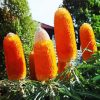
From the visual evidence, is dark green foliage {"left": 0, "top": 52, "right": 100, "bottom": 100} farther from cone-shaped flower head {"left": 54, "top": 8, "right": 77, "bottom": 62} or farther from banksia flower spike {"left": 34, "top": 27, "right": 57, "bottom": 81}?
cone-shaped flower head {"left": 54, "top": 8, "right": 77, "bottom": 62}

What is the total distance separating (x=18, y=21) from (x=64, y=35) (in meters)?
4.79

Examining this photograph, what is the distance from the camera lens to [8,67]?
5.12m

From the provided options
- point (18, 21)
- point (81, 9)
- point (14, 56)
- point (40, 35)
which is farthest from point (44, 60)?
point (81, 9)

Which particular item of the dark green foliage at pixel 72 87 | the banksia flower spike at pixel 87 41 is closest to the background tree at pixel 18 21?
the banksia flower spike at pixel 87 41

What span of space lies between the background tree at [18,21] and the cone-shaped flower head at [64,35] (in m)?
4.23

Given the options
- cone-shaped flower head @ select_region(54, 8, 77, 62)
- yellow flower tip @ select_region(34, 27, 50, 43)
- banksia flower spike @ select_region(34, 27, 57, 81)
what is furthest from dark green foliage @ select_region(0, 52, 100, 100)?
yellow flower tip @ select_region(34, 27, 50, 43)

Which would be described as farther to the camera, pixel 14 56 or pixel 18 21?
pixel 18 21

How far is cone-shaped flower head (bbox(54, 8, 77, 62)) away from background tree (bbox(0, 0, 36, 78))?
13.9ft

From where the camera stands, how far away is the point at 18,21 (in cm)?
909

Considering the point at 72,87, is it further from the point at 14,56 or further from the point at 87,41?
the point at 14,56

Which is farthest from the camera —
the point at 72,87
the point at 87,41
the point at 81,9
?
the point at 81,9

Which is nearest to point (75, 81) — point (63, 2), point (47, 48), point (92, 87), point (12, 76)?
point (92, 87)

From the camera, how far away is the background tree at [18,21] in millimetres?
8883

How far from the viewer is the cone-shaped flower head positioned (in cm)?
441
